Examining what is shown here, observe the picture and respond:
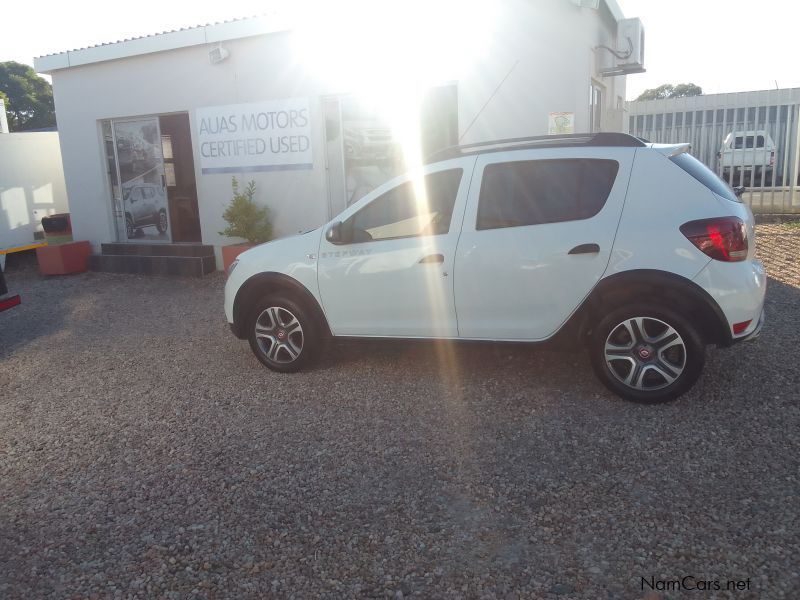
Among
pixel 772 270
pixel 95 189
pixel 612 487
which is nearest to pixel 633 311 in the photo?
pixel 612 487

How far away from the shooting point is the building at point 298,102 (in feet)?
28.8

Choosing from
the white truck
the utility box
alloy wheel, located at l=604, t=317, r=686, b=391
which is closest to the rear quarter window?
alloy wheel, located at l=604, t=317, r=686, b=391

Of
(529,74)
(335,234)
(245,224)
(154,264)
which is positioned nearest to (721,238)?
(335,234)

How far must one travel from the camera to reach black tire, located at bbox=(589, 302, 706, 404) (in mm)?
4434

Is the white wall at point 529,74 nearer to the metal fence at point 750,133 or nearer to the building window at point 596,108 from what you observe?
the building window at point 596,108

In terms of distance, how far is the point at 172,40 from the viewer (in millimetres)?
10891

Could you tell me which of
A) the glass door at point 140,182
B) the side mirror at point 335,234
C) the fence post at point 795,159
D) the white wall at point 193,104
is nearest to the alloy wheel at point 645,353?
the side mirror at point 335,234

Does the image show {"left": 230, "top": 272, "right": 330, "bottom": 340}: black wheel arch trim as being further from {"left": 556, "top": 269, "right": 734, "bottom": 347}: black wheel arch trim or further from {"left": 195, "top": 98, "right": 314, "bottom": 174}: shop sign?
{"left": 195, "top": 98, "right": 314, "bottom": 174}: shop sign

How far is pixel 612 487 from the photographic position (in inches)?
141

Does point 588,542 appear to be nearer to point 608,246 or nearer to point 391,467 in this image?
point 391,467

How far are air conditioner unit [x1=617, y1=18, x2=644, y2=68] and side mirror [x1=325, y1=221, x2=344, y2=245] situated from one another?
675 cm

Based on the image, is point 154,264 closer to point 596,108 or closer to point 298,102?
point 298,102

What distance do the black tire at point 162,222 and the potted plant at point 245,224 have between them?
6.91 feet

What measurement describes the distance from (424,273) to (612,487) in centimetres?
208
